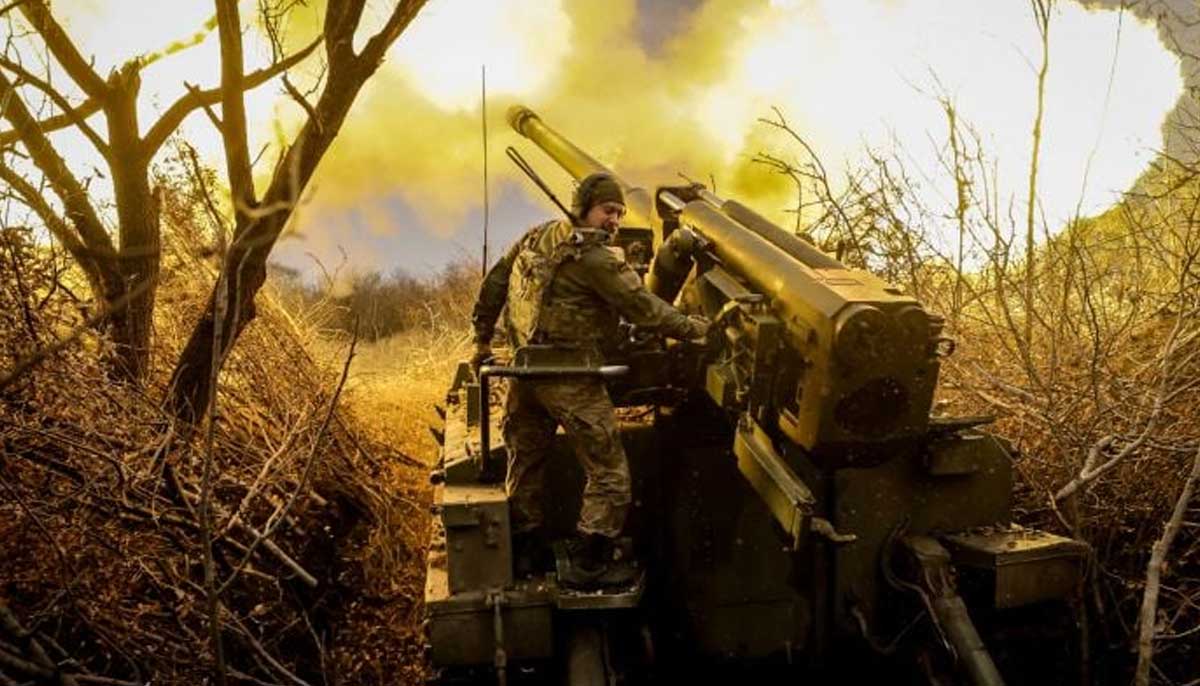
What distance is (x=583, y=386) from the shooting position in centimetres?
441

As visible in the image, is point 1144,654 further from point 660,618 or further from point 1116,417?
point 1116,417

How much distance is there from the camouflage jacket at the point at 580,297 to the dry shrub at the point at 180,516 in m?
1.15

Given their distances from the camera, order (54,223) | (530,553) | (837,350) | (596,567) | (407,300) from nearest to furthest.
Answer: (837,350)
(596,567)
(530,553)
(54,223)
(407,300)

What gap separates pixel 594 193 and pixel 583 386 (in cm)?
86

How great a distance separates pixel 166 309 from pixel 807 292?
17.9 feet

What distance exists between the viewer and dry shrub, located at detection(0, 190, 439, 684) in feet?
14.5

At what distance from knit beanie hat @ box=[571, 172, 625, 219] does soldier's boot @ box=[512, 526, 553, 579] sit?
1.48 meters

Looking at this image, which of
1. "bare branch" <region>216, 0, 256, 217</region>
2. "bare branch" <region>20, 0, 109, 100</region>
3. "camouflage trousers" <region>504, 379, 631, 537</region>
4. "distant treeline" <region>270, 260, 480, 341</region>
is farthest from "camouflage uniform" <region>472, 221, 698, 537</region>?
"distant treeline" <region>270, 260, 480, 341</region>

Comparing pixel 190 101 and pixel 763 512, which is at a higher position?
pixel 190 101

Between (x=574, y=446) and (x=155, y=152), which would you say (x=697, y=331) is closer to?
(x=574, y=446)

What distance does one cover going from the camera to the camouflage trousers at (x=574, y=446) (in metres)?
4.35

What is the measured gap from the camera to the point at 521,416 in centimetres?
458

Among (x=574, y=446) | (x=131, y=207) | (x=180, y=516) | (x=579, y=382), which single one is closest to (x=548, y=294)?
(x=579, y=382)

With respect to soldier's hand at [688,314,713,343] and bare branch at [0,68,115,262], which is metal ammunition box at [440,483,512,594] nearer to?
soldier's hand at [688,314,713,343]
